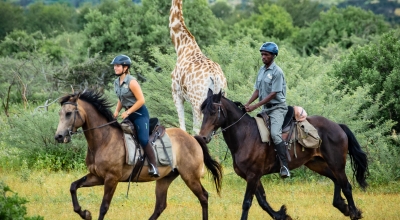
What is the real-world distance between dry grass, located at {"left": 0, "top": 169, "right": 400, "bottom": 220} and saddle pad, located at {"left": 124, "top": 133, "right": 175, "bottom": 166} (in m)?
1.35

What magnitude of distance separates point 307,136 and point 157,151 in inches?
82.3

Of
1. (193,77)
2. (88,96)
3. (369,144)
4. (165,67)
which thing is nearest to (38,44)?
(165,67)

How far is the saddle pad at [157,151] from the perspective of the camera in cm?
1003

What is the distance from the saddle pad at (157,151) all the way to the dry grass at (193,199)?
1352mm

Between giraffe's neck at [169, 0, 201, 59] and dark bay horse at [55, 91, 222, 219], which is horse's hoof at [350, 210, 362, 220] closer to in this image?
dark bay horse at [55, 91, 222, 219]

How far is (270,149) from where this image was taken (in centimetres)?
1060

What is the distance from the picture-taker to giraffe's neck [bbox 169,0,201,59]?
16.6 meters

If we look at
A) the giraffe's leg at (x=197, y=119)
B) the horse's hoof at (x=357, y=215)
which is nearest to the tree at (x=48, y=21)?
the giraffe's leg at (x=197, y=119)

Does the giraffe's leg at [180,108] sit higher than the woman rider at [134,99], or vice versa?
the woman rider at [134,99]

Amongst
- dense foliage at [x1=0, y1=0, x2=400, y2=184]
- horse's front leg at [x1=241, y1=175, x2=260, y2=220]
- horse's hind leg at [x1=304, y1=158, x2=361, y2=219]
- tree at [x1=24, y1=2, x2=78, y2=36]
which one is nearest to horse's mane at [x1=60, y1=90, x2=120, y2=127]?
horse's front leg at [x1=241, y1=175, x2=260, y2=220]

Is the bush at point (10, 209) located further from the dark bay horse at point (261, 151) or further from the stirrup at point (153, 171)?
the dark bay horse at point (261, 151)

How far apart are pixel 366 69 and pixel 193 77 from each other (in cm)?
399

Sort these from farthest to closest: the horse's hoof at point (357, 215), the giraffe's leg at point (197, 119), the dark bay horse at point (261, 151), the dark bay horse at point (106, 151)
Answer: the giraffe's leg at point (197, 119) < the horse's hoof at point (357, 215) < the dark bay horse at point (261, 151) < the dark bay horse at point (106, 151)

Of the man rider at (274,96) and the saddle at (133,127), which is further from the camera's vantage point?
the man rider at (274,96)
